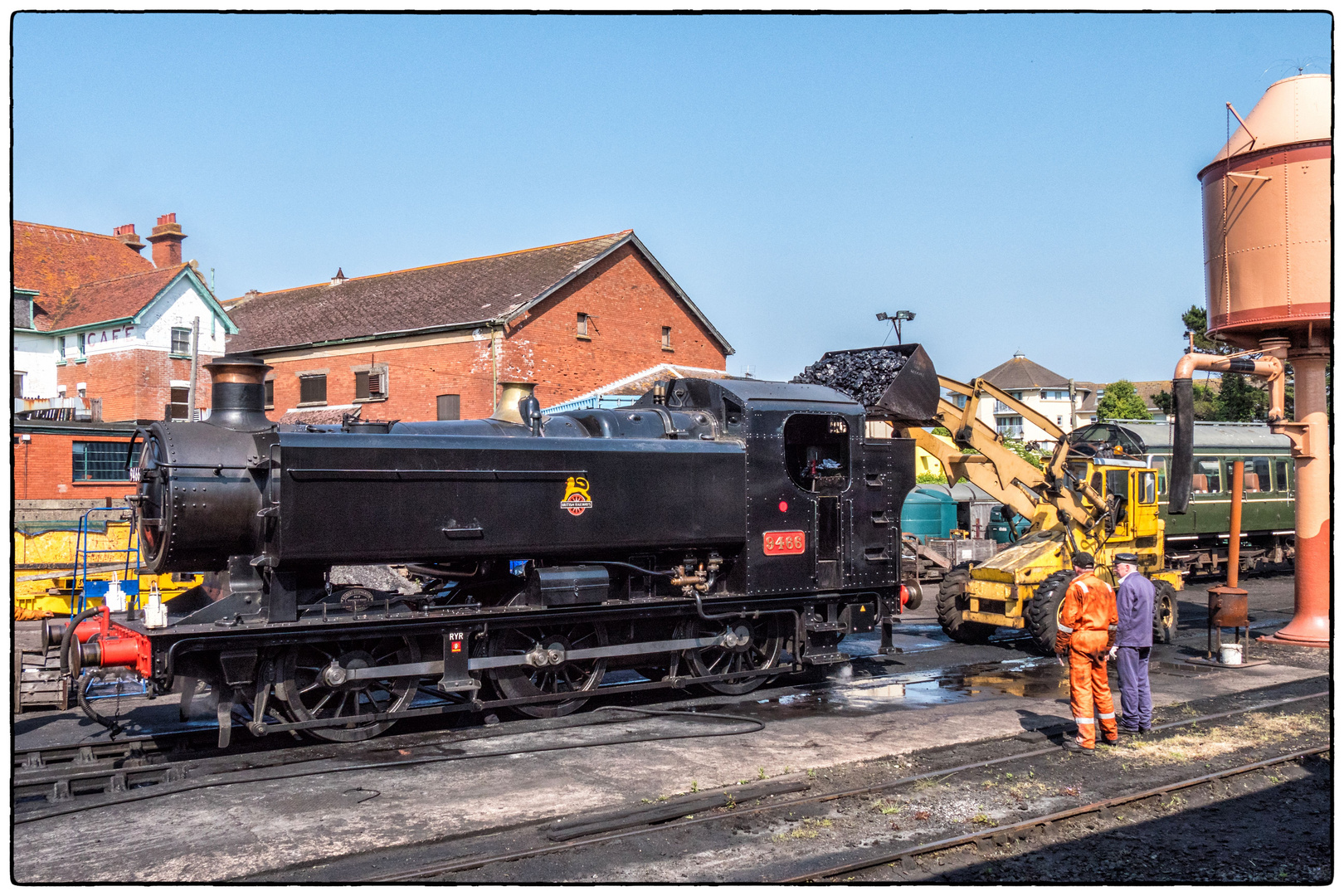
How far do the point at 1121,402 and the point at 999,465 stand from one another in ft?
164

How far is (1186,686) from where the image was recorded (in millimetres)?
11734

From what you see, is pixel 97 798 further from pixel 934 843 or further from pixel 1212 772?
pixel 1212 772

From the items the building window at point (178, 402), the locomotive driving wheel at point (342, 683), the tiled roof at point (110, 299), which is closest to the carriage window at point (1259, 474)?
the locomotive driving wheel at point (342, 683)

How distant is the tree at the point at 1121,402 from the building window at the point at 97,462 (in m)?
47.4

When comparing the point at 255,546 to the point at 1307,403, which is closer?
the point at 255,546

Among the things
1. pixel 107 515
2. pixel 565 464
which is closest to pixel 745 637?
pixel 565 464

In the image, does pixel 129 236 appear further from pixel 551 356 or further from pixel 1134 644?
pixel 1134 644

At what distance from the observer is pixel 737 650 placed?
1096 cm

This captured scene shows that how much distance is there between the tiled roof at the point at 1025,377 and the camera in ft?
→ 266

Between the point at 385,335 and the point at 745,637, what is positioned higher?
the point at 385,335

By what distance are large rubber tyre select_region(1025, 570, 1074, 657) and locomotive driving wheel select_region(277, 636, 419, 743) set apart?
25.8 ft

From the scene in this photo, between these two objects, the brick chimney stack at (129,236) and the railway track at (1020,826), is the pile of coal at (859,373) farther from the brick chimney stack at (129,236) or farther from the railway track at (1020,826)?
the brick chimney stack at (129,236)

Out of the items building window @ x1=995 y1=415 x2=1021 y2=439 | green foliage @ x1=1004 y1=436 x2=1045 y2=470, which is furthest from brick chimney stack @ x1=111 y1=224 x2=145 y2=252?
building window @ x1=995 y1=415 x2=1021 y2=439

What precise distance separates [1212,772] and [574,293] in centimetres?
2467
